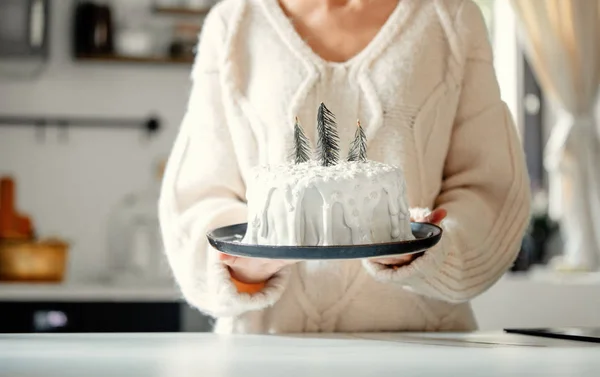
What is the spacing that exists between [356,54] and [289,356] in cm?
57

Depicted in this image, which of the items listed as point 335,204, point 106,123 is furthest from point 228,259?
point 106,123

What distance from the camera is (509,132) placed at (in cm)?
127

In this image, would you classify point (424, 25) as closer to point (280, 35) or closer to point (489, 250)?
point (280, 35)

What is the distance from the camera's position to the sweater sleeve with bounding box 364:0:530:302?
115cm

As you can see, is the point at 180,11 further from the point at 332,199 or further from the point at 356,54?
the point at 332,199

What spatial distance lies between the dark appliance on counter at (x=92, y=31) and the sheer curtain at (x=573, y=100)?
1.45m

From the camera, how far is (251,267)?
104 centimetres

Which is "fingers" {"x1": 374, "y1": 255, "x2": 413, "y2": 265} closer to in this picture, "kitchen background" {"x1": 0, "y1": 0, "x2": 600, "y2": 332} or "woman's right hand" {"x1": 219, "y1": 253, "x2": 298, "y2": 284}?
"woman's right hand" {"x1": 219, "y1": 253, "x2": 298, "y2": 284}

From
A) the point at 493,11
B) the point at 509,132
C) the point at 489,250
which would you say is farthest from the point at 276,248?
the point at 493,11

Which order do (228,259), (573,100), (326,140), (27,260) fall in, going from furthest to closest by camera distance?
(27,260)
(573,100)
(228,259)
(326,140)

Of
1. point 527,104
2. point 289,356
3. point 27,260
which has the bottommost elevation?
point 27,260

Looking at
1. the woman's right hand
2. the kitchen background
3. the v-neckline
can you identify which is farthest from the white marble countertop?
the kitchen background

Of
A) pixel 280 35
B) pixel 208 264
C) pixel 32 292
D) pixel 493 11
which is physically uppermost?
pixel 493 11

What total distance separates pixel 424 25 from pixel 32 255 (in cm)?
207
